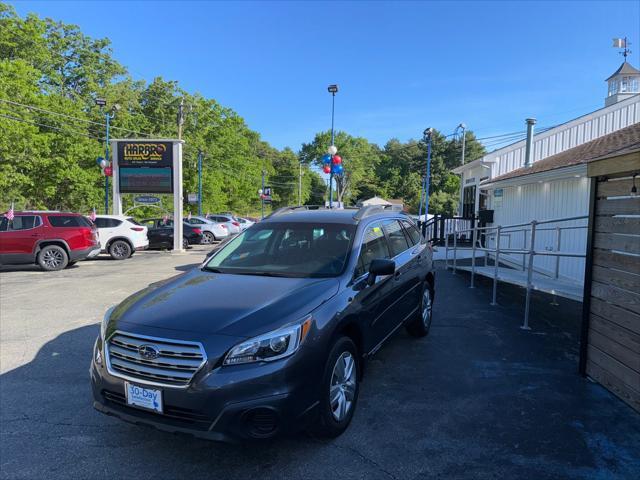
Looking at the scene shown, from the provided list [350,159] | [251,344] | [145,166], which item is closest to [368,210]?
[251,344]

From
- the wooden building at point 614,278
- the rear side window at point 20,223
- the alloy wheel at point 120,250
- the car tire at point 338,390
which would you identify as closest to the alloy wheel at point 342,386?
the car tire at point 338,390

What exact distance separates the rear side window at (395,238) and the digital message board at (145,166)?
16.1 meters

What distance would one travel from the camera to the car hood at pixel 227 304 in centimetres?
280

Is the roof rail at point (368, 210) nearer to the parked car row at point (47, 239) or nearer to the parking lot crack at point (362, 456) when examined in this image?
the parking lot crack at point (362, 456)

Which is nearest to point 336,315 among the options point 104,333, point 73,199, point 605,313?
point 104,333

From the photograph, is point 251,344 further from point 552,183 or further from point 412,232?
point 552,183

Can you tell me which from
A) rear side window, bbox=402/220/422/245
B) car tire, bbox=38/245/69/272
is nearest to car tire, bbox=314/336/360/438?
rear side window, bbox=402/220/422/245

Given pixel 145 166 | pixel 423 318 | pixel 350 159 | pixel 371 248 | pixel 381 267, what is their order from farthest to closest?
pixel 350 159 → pixel 145 166 → pixel 423 318 → pixel 371 248 → pixel 381 267

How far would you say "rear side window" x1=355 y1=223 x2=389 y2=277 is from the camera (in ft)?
12.8

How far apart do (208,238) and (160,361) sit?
22.1 meters

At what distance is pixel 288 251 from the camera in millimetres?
4152

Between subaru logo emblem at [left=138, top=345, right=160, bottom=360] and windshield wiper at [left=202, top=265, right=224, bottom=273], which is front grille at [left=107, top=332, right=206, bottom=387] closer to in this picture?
subaru logo emblem at [left=138, top=345, right=160, bottom=360]

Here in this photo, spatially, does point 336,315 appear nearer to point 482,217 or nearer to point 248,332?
point 248,332

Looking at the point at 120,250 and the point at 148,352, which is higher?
the point at 148,352
